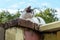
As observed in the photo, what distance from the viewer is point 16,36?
1332 mm

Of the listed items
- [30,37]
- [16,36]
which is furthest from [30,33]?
[16,36]

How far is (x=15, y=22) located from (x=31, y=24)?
13 centimetres

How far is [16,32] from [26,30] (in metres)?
0.09

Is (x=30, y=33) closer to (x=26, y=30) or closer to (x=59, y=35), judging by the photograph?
(x=26, y=30)

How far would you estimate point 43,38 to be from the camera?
4.91 feet

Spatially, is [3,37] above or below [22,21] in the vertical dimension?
below

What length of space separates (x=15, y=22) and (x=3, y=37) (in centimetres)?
13

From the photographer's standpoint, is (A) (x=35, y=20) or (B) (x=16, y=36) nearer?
(B) (x=16, y=36)

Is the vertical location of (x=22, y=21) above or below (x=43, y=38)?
above

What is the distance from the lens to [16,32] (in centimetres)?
134

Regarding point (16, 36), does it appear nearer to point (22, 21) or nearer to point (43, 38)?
point (22, 21)

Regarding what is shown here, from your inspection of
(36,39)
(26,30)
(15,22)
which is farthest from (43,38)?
(15,22)

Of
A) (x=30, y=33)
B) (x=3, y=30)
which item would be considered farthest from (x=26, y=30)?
(x=3, y=30)

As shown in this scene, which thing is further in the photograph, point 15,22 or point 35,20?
point 35,20
